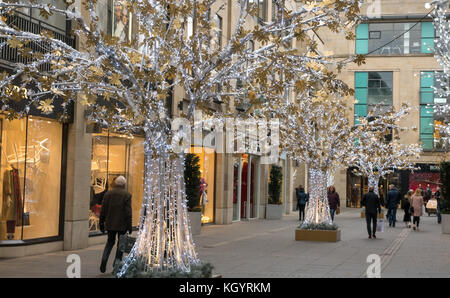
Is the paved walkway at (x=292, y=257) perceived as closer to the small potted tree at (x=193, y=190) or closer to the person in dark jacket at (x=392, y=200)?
the small potted tree at (x=193, y=190)

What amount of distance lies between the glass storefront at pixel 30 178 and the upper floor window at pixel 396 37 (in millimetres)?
39658

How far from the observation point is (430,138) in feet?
165

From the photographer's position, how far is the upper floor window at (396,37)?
5088cm

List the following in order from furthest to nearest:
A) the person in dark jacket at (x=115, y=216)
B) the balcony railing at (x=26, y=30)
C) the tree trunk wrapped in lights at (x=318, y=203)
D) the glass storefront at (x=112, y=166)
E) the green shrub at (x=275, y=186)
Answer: the green shrub at (x=275, y=186) < the tree trunk wrapped in lights at (x=318, y=203) < the glass storefront at (x=112, y=166) < the balcony railing at (x=26, y=30) < the person in dark jacket at (x=115, y=216)

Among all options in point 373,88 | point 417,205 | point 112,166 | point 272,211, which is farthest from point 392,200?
point 373,88

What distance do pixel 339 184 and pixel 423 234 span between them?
97.7 ft

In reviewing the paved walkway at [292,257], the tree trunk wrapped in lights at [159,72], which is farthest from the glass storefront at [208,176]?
the tree trunk wrapped in lights at [159,72]

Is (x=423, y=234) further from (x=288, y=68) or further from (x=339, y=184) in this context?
(x=339, y=184)

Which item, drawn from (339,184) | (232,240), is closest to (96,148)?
(232,240)

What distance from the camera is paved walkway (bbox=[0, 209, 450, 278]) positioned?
11641 millimetres

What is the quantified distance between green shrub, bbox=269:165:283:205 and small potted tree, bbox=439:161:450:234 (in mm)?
9383

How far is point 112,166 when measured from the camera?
17984 millimetres

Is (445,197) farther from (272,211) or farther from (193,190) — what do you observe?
(193,190)

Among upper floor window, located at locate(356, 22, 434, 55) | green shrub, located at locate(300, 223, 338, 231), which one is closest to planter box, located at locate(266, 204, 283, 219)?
green shrub, located at locate(300, 223, 338, 231)
